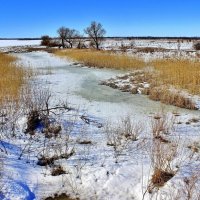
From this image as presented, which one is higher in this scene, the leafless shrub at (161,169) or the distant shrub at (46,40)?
the distant shrub at (46,40)

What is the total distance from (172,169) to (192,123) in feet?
9.44

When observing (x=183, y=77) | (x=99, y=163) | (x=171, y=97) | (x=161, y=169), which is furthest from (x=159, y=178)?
(x=183, y=77)

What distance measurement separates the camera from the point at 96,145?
555 cm

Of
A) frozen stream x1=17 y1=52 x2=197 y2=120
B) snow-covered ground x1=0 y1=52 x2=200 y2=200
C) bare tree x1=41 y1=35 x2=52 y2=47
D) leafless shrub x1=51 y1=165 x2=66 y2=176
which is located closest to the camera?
snow-covered ground x1=0 y1=52 x2=200 y2=200

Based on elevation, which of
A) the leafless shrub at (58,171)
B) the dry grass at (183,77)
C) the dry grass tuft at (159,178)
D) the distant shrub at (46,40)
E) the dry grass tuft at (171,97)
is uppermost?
the distant shrub at (46,40)

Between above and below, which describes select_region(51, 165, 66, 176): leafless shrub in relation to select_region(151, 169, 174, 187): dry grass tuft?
below

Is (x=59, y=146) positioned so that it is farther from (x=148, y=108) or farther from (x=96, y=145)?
(x=148, y=108)

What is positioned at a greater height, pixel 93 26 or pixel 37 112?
pixel 93 26

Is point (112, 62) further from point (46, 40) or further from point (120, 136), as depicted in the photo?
point (46, 40)

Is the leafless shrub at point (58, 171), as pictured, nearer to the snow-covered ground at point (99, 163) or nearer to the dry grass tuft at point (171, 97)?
the snow-covered ground at point (99, 163)

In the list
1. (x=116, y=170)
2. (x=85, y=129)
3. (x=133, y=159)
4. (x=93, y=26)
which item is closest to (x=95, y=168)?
(x=116, y=170)

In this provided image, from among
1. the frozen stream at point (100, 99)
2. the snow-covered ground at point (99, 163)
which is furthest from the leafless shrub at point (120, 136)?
the frozen stream at point (100, 99)

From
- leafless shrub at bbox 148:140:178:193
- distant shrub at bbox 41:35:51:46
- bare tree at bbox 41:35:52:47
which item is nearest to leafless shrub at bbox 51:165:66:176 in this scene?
leafless shrub at bbox 148:140:178:193

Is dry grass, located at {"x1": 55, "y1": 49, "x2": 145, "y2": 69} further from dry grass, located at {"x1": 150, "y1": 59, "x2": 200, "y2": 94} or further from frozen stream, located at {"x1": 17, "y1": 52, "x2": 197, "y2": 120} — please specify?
frozen stream, located at {"x1": 17, "y1": 52, "x2": 197, "y2": 120}
